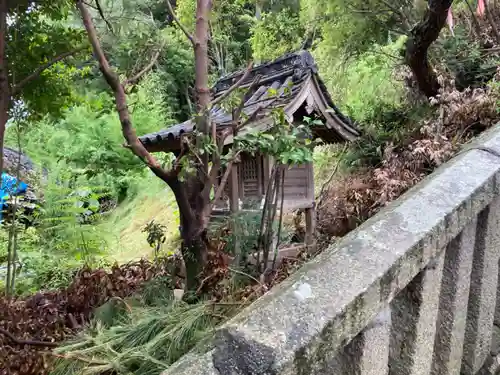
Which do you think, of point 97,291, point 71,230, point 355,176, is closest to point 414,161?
point 355,176

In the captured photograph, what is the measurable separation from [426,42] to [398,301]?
523cm

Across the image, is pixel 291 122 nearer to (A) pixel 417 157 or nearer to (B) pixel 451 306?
(A) pixel 417 157

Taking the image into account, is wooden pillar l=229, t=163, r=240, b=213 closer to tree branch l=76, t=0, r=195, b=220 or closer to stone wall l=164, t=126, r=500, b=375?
tree branch l=76, t=0, r=195, b=220

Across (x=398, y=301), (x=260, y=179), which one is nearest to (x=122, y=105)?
(x=260, y=179)

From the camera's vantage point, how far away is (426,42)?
541cm

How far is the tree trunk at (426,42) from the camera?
4961mm

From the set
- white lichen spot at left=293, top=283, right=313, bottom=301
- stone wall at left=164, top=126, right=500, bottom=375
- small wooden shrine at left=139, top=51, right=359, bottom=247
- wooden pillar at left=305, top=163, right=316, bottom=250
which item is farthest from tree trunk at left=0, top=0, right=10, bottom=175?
white lichen spot at left=293, top=283, right=313, bottom=301

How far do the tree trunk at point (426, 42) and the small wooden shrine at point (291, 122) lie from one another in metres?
1.74

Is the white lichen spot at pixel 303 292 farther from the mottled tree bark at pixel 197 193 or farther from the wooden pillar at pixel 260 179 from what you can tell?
the wooden pillar at pixel 260 179

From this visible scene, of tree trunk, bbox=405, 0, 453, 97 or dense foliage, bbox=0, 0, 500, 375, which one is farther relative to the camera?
tree trunk, bbox=405, 0, 453, 97

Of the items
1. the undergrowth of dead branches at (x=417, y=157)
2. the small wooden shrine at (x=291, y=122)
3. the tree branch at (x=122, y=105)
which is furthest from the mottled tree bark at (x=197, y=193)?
the undergrowth of dead branches at (x=417, y=157)

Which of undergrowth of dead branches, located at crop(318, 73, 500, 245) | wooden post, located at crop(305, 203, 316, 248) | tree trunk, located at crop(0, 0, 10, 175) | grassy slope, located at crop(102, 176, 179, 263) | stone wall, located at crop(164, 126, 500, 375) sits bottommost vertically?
grassy slope, located at crop(102, 176, 179, 263)

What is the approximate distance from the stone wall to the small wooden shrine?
2.67 m

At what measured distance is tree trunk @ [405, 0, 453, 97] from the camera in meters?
4.96
